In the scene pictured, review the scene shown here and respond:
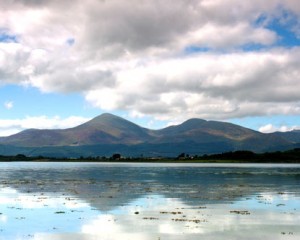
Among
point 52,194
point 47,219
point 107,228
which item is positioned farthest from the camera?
point 52,194

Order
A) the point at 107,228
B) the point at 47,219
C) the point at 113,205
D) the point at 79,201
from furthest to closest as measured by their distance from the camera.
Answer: the point at 79,201
the point at 113,205
the point at 47,219
the point at 107,228

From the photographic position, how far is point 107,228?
37.6 meters

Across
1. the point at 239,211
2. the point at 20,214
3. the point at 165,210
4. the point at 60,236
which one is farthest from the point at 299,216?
the point at 20,214

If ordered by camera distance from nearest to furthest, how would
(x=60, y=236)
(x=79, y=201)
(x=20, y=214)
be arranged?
(x=60, y=236) → (x=20, y=214) → (x=79, y=201)

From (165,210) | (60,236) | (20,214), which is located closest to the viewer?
(60,236)

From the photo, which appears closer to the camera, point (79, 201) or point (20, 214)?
point (20, 214)

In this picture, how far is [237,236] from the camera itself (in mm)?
34344

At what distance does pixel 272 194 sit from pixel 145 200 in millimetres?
21618

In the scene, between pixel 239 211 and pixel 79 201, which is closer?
Answer: pixel 239 211

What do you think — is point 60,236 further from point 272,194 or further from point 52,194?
point 272,194

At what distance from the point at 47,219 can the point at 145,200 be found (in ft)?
61.5

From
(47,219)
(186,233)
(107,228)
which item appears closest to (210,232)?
(186,233)

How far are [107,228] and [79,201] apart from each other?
20892 mm

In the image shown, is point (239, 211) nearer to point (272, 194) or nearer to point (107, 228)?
A: point (107, 228)
